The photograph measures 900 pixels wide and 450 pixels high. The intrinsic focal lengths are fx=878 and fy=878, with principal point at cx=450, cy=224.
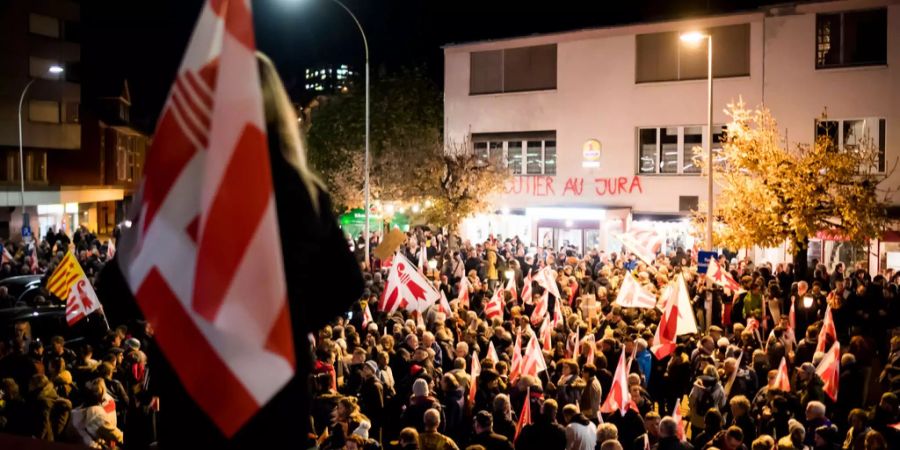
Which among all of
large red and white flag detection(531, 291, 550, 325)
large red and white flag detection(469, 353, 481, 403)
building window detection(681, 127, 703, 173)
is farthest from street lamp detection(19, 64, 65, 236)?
large red and white flag detection(469, 353, 481, 403)

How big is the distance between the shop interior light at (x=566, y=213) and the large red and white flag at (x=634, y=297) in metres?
20.3

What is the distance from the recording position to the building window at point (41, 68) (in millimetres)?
59188

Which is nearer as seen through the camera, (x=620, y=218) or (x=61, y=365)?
(x=61, y=365)

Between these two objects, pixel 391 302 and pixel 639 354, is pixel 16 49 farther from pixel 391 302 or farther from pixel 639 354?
pixel 639 354

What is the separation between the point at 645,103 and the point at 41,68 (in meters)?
44.0

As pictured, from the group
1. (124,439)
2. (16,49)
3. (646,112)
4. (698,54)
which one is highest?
(16,49)

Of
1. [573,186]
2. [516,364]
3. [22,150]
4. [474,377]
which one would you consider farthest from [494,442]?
[22,150]

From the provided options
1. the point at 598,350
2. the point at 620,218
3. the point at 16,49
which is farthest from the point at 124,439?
the point at 16,49

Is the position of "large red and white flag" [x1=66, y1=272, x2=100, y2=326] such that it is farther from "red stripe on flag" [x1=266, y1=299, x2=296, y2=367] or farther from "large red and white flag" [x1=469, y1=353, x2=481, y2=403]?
"red stripe on flag" [x1=266, y1=299, x2=296, y2=367]

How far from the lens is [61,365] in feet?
34.5

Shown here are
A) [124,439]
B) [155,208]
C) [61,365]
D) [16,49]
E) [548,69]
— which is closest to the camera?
[155,208]

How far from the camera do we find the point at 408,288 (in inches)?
604

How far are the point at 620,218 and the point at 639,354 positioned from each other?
77.6ft

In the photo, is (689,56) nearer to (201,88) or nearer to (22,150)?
(201,88)
